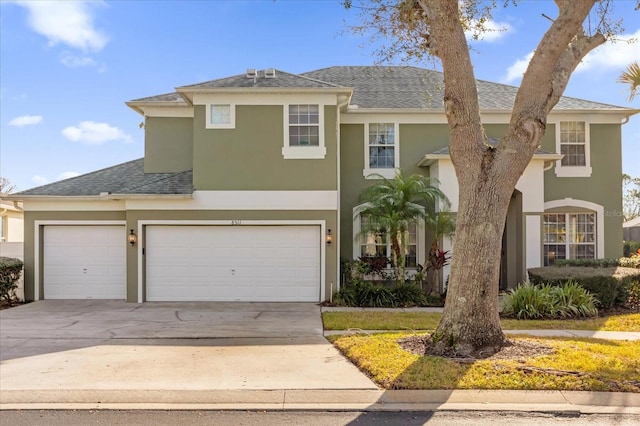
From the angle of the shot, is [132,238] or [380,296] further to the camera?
[132,238]

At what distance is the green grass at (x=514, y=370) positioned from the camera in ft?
20.4

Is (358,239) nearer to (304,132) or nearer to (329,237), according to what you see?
(329,237)

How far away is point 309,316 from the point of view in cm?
1187

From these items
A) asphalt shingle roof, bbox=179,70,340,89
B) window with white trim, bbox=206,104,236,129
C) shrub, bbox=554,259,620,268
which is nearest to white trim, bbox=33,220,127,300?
window with white trim, bbox=206,104,236,129

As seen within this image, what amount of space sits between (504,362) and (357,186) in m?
9.88

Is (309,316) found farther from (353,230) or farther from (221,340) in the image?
(353,230)

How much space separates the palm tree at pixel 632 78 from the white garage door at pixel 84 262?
14.0m

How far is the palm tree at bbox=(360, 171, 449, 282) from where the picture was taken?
46.1 ft

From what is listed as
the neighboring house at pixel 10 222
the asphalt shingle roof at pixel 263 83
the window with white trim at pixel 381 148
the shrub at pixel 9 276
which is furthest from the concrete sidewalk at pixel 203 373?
the neighboring house at pixel 10 222

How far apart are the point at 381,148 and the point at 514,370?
10593 millimetres

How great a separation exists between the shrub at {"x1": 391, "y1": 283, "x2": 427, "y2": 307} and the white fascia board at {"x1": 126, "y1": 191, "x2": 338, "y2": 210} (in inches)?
114

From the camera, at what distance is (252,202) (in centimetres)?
1423

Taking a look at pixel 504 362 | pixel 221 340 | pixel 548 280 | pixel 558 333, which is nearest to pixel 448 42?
pixel 504 362

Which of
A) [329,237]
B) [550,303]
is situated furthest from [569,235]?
[329,237]
